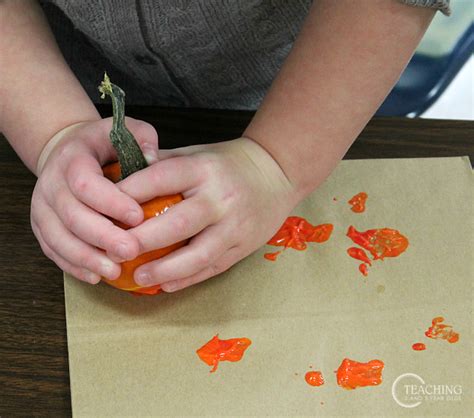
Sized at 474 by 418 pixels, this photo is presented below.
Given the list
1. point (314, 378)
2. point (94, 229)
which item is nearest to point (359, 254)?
point (314, 378)

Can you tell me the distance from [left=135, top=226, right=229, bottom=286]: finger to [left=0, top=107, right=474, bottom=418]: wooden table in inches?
3.4

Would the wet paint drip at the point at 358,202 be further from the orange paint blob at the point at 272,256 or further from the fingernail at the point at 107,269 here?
the fingernail at the point at 107,269

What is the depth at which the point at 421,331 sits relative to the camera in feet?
1.83

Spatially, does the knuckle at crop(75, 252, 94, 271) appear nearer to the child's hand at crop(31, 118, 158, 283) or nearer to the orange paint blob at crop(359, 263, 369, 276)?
the child's hand at crop(31, 118, 158, 283)

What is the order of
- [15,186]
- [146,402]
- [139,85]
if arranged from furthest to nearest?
[139,85]
[15,186]
[146,402]

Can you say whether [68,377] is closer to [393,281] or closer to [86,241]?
[86,241]

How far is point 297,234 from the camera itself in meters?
0.62

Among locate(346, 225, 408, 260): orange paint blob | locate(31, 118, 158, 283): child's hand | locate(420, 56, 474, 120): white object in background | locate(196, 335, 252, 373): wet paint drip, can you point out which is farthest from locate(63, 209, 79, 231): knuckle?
locate(420, 56, 474, 120): white object in background

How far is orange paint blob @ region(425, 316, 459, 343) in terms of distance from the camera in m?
0.55

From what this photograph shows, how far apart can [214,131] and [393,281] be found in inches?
8.6

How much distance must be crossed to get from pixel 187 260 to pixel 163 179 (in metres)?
0.06

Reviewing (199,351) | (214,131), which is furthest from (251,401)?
(214,131)

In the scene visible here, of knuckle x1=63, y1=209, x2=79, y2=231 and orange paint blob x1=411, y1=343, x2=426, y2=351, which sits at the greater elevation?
orange paint blob x1=411, y1=343, x2=426, y2=351

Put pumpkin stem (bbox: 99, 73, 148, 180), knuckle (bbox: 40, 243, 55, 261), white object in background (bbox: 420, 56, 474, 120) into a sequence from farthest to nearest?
white object in background (bbox: 420, 56, 474, 120) → knuckle (bbox: 40, 243, 55, 261) → pumpkin stem (bbox: 99, 73, 148, 180)
